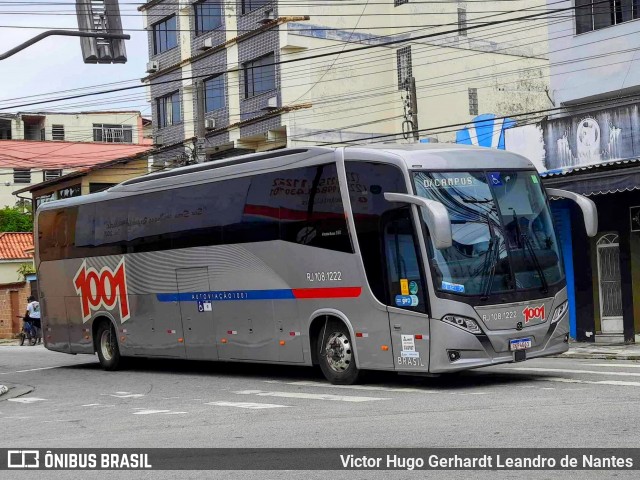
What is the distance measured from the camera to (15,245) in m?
56.7

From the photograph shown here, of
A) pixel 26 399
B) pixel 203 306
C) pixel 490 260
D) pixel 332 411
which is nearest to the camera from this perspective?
→ pixel 332 411

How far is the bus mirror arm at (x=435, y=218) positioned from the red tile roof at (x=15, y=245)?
4298cm

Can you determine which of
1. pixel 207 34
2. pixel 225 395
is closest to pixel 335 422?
pixel 225 395

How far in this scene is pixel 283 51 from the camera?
4006 centimetres

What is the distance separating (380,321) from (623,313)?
401 inches

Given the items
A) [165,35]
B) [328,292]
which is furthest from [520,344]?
[165,35]

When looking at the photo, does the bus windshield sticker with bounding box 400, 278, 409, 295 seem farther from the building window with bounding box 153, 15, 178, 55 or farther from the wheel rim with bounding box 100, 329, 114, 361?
the building window with bounding box 153, 15, 178, 55

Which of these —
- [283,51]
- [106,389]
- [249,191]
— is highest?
[283,51]

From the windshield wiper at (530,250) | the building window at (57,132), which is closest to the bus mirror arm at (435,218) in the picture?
the windshield wiper at (530,250)

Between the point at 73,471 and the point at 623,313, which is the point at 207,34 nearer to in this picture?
the point at 623,313

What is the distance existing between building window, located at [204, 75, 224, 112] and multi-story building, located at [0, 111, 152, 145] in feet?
123

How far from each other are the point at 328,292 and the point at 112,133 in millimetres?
68947

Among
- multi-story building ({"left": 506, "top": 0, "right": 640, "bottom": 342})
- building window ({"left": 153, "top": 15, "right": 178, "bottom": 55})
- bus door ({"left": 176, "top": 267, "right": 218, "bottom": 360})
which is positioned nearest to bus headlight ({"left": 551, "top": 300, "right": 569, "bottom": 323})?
bus door ({"left": 176, "top": 267, "right": 218, "bottom": 360})

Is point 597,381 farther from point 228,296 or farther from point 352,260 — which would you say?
point 228,296
